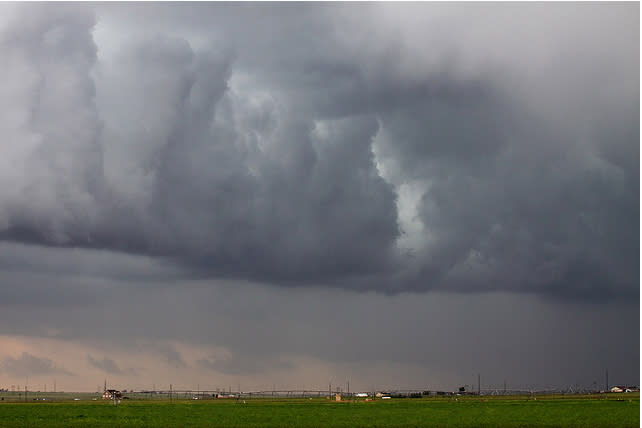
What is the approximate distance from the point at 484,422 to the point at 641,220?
220ft

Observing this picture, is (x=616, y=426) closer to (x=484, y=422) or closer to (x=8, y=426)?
(x=484, y=422)

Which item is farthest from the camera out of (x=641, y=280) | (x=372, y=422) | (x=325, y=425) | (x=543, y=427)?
(x=372, y=422)

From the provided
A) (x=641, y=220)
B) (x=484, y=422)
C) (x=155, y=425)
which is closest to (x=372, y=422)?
(x=484, y=422)

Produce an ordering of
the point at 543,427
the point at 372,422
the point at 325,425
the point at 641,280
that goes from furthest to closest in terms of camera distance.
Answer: the point at 372,422 → the point at 325,425 → the point at 543,427 → the point at 641,280

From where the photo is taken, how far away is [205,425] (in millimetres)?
96500

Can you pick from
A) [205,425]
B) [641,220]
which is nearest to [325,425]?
[205,425]

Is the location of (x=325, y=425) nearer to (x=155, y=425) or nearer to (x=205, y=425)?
(x=205, y=425)

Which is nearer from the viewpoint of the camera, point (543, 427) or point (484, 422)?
point (543, 427)

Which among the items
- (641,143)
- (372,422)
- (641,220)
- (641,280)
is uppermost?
(641,143)

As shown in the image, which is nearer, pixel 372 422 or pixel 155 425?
pixel 155 425

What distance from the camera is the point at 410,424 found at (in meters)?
96.6

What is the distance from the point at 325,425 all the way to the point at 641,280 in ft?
210

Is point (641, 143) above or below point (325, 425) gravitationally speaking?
above

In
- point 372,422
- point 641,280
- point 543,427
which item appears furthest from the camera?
point 372,422
